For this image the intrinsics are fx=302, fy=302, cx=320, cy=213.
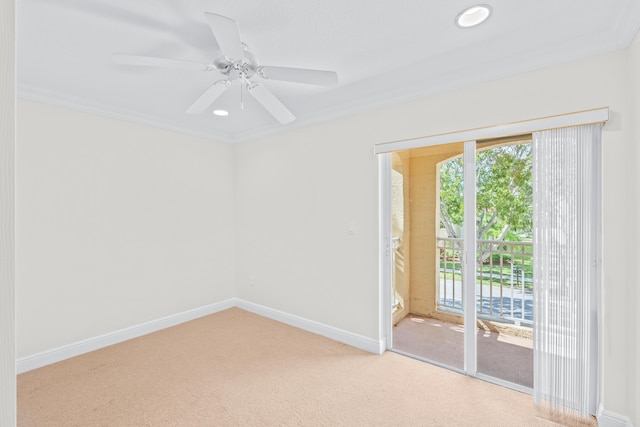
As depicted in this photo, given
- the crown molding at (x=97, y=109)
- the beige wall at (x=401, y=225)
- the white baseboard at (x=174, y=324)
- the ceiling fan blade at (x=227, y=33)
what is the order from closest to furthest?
1. the ceiling fan blade at (x=227, y=33)
2. the crown molding at (x=97, y=109)
3. the white baseboard at (x=174, y=324)
4. the beige wall at (x=401, y=225)

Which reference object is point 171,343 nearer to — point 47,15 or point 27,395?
point 27,395

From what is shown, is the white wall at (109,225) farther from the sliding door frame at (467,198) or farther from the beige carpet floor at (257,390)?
the sliding door frame at (467,198)

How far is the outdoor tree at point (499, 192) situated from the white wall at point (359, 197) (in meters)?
0.27

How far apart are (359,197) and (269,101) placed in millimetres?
1266

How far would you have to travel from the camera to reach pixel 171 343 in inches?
120

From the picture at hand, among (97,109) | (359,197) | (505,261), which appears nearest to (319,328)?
(359,197)

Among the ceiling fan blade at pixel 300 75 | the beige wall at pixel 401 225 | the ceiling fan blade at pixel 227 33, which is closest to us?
the ceiling fan blade at pixel 227 33

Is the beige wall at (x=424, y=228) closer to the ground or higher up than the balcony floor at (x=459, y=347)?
higher up

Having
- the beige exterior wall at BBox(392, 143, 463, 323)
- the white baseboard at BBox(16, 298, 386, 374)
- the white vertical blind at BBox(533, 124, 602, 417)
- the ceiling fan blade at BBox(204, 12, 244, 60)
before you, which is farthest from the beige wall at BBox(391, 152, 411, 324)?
the ceiling fan blade at BBox(204, 12, 244, 60)

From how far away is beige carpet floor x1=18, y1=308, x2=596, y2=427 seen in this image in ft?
6.40

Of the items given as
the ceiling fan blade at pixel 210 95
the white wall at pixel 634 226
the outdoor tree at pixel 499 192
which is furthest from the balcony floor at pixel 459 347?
the ceiling fan blade at pixel 210 95

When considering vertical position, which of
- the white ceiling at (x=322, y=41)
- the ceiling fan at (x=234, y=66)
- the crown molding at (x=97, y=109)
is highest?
the white ceiling at (x=322, y=41)

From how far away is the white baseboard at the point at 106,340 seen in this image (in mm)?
2559

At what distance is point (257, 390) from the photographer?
2250mm
